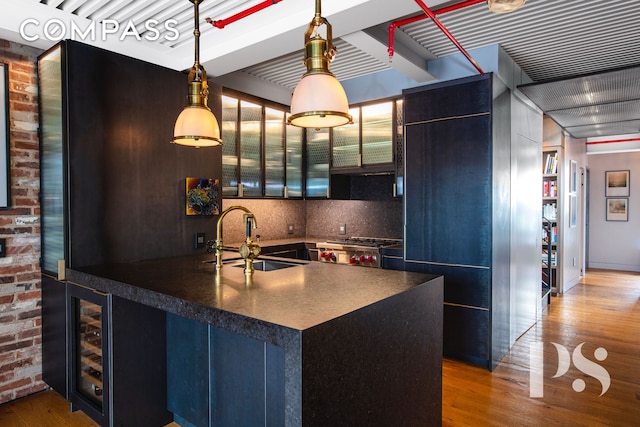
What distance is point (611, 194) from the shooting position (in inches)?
337

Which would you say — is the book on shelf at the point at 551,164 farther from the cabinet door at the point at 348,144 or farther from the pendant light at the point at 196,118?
the pendant light at the point at 196,118

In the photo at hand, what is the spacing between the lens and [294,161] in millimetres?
4832

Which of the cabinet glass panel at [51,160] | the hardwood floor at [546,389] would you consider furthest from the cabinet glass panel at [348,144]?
the cabinet glass panel at [51,160]

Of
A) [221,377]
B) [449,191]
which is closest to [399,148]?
[449,191]

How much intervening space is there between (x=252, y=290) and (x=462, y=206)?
7.31 ft

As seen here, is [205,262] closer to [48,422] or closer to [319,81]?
[48,422]

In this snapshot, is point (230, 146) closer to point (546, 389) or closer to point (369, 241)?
point (369, 241)

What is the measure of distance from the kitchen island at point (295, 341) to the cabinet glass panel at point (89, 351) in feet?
0.59

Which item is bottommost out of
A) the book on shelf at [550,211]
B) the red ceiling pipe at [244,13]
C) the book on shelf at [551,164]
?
the book on shelf at [550,211]

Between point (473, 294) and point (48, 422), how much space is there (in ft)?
10.5

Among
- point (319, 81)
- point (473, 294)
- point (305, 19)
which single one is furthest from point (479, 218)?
point (319, 81)

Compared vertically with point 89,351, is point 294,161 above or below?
above

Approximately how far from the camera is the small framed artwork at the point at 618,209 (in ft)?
27.7

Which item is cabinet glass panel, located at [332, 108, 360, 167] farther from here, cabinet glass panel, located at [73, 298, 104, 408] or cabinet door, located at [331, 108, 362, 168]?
cabinet glass panel, located at [73, 298, 104, 408]
